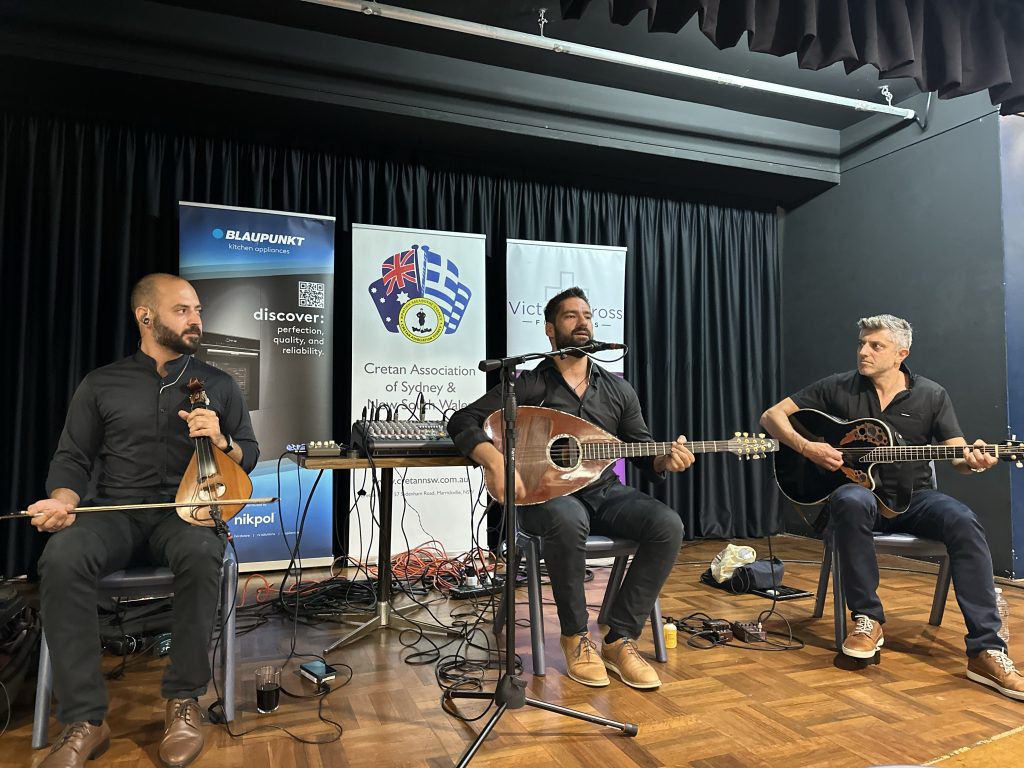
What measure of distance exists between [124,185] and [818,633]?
4522 mm

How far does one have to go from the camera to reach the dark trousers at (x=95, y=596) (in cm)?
182

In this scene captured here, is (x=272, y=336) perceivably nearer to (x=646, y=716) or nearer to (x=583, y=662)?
(x=583, y=662)

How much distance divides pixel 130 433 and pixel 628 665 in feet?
5.79

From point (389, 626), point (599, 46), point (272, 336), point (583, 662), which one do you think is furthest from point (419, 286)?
point (583, 662)

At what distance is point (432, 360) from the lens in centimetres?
462

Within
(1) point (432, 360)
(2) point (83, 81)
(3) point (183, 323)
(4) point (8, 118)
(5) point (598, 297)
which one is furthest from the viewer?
A: (5) point (598, 297)

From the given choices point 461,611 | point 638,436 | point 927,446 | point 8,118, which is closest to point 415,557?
point 461,611

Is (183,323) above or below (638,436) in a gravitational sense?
above

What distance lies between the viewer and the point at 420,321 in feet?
15.2

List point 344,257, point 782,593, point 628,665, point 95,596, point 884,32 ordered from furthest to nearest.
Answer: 1. point 344,257
2. point 782,593
3. point 628,665
4. point 884,32
5. point 95,596

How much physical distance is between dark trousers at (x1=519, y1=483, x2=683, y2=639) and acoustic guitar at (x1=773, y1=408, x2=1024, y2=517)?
740 millimetres

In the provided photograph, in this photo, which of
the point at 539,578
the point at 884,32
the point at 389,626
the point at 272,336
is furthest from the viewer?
the point at 272,336

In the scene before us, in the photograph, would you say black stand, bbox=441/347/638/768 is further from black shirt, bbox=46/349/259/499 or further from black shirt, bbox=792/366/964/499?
A: black shirt, bbox=792/366/964/499

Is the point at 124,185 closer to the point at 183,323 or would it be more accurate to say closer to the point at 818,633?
the point at 183,323
